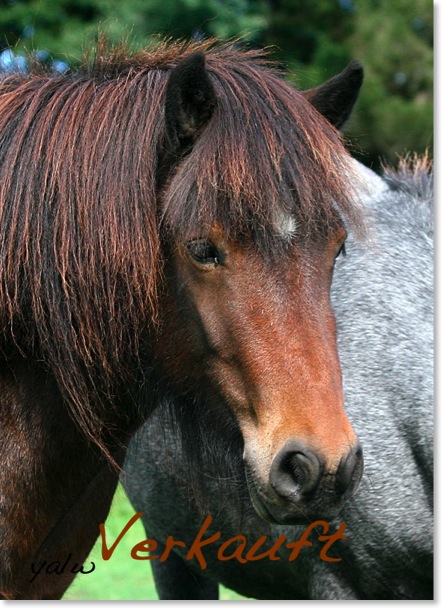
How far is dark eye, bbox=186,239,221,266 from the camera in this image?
248cm

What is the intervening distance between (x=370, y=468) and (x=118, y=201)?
1.68 metres

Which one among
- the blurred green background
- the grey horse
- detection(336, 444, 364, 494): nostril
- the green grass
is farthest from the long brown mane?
the blurred green background

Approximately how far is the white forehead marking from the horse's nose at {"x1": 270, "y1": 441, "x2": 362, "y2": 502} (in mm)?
617

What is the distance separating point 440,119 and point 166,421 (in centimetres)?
195

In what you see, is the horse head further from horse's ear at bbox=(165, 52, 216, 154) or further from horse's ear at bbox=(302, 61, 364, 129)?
horse's ear at bbox=(302, 61, 364, 129)

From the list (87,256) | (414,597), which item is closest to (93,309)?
(87,256)

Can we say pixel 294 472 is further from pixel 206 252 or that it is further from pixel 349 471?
pixel 206 252

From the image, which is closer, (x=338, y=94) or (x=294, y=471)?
(x=294, y=471)

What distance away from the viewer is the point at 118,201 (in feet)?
8.64

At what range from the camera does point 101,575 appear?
23.4 ft

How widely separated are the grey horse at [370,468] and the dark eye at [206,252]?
79cm

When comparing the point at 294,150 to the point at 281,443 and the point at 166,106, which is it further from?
the point at 281,443

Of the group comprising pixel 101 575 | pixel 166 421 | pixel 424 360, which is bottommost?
pixel 101 575

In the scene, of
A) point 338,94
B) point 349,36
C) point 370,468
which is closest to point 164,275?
point 338,94
